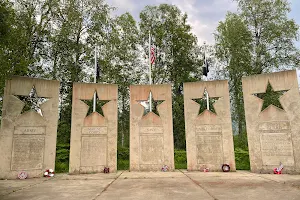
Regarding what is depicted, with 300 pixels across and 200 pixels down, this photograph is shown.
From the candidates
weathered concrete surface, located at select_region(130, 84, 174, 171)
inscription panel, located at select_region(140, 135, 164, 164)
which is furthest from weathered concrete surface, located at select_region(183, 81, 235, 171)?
inscription panel, located at select_region(140, 135, 164, 164)

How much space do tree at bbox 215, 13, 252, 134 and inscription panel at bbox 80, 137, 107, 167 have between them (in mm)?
13389

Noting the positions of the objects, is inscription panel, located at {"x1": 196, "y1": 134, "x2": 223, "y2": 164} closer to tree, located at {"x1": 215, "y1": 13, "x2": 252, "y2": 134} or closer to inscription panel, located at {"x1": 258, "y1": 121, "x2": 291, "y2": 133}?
inscription panel, located at {"x1": 258, "y1": 121, "x2": 291, "y2": 133}

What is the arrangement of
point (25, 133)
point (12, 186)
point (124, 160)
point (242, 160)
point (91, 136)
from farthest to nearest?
point (124, 160)
point (242, 160)
point (91, 136)
point (25, 133)
point (12, 186)

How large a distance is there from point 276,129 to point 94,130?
943cm

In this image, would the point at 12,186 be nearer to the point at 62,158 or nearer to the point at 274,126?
the point at 62,158

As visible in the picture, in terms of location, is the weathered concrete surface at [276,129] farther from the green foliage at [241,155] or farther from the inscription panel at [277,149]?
the green foliage at [241,155]

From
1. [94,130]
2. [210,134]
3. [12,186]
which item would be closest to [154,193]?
[12,186]

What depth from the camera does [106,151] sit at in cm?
1209

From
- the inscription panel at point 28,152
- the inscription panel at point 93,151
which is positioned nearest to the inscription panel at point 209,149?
the inscription panel at point 93,151

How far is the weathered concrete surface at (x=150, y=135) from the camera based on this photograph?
12297mm

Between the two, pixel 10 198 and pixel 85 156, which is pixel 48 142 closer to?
pixel 85 156

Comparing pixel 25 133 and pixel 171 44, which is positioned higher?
pixel 171 44

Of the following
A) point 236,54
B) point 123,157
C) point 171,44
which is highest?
point 171,44

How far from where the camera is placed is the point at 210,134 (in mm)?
12375
